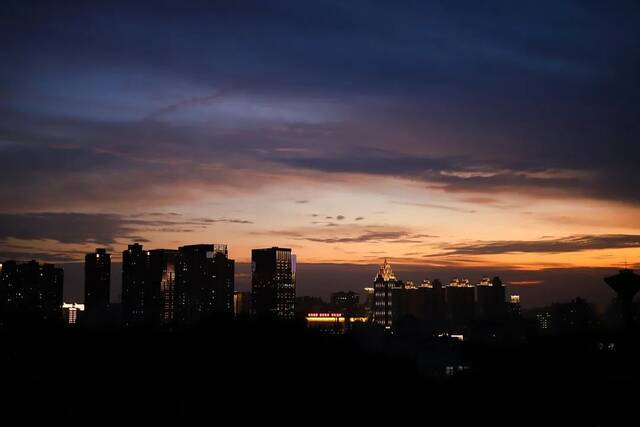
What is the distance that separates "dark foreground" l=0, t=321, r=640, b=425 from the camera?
2898 cm

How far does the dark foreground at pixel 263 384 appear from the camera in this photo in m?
29.0

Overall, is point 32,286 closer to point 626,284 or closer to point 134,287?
point 134,287

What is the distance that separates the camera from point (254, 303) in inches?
7023

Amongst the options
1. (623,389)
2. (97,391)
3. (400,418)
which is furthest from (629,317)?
(97,391)

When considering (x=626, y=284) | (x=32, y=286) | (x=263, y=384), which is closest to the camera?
(x=626, y=284)

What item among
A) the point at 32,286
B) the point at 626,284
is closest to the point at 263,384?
the point at 626,284

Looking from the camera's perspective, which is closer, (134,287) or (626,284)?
(626,284)

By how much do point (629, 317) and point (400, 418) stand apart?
14.1 meters

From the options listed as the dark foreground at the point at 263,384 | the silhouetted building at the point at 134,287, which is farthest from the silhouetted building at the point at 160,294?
the dark foreground at the point at 263,384

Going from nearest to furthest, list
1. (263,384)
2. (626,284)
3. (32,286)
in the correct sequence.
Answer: (626,284) < (263,384) < (32,286)

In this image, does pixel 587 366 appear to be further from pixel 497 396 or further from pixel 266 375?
pixel 266 375

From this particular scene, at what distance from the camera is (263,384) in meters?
32.7

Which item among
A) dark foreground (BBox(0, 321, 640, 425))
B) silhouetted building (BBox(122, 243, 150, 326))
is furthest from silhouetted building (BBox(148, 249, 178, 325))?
dark foreground (BBox(0, 321, 640, 425))

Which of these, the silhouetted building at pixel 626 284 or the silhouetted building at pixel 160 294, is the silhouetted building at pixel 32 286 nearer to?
the silhouetted building at pixel 160 294
